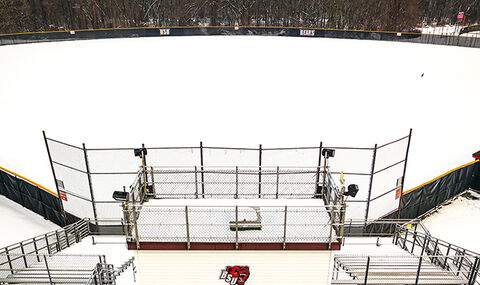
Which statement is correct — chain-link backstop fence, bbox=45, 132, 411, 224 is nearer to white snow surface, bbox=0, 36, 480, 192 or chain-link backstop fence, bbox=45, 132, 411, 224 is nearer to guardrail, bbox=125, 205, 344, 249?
white snow surface, bbox=0, 36, 480, 192

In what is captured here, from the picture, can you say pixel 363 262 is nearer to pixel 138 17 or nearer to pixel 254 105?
pixel 254 105

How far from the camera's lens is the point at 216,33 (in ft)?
189

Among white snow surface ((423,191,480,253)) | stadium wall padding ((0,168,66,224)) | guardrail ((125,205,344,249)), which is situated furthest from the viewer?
stadium wall padding ((0,168,66,224))

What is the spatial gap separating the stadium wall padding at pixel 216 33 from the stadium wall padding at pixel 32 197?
43.4 meters

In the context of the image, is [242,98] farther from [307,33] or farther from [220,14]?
[220,14]

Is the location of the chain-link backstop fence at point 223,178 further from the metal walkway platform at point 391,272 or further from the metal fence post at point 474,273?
the metal fence post at point 474,273

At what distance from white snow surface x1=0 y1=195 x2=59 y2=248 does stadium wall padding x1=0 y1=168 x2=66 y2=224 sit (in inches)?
8.1

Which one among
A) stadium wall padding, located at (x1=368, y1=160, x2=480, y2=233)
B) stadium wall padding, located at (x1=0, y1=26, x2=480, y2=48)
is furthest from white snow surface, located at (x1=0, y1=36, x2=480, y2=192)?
stadium wall padding, located at (x1=0, y1=26, x2=480, y2=48)

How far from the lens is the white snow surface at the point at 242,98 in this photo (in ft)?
69.1

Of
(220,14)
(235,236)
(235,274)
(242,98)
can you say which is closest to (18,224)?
(235,274)

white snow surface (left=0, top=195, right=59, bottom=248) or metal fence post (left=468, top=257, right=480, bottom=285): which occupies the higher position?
metal fence post (left=468, top=257, right=480, bottom=285)

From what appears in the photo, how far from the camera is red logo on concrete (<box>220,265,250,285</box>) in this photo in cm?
922

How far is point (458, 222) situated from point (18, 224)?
1812 centimetres

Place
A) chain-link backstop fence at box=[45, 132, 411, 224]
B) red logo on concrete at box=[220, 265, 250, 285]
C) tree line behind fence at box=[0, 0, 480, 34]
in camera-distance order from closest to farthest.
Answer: red logo on concrete at box=[220, 265, 250, 285], chain-link backstop fence at box=[45, 132, 411, 224], tree line behind fence at box=[0, 0, 480, 34]
